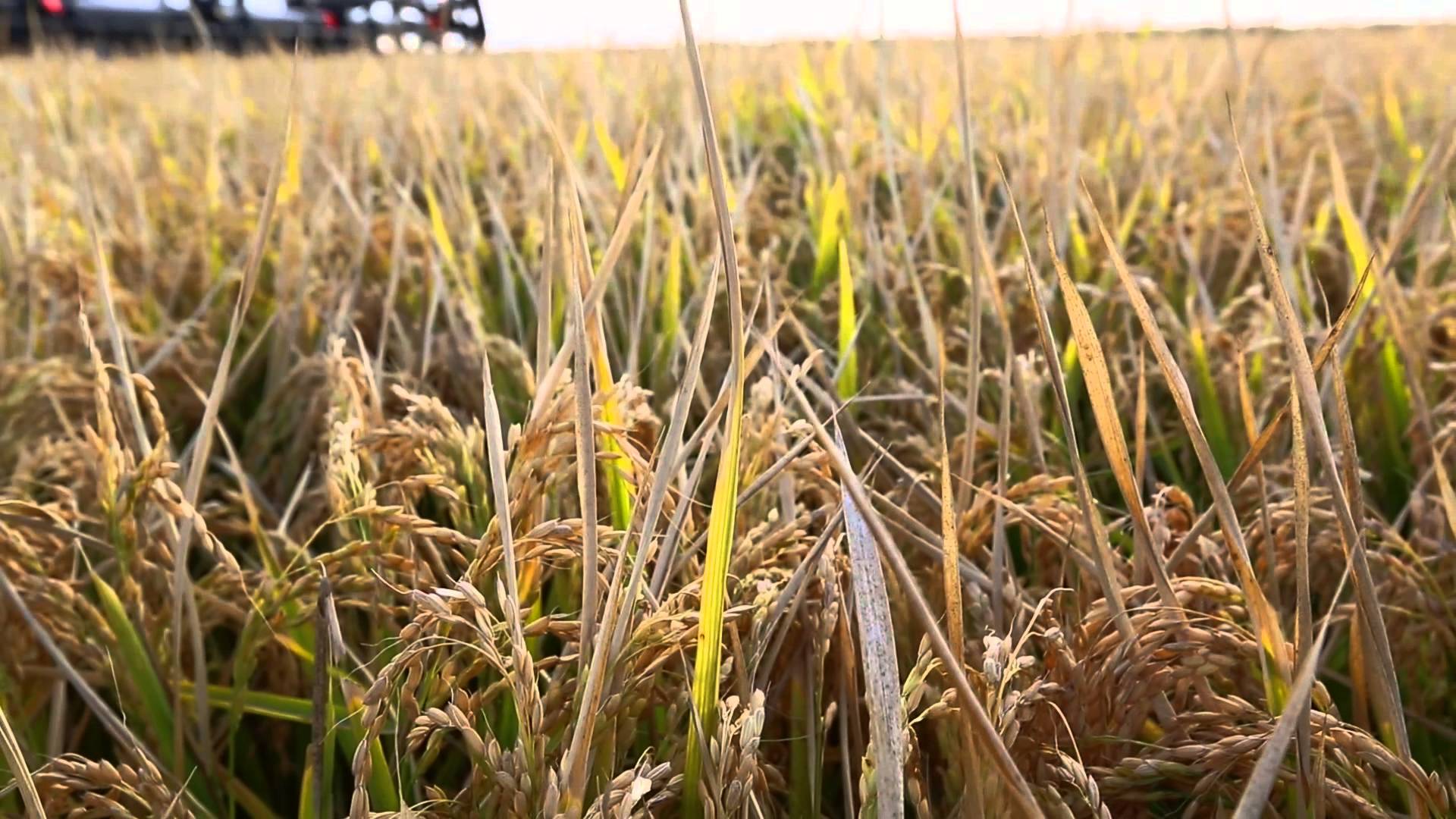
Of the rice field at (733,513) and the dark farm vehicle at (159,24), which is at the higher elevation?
the dark farm vehicle at (159,24)

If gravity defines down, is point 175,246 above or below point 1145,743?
above

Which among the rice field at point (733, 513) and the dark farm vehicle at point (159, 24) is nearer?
the rice field at point (733, 513)

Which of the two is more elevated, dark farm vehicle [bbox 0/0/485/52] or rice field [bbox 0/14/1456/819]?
dark farm vehicle [bbox 0/0/485/52]

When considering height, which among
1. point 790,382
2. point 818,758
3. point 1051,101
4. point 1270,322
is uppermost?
point 1051,101

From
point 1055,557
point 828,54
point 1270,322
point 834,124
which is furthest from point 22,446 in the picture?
point 828,54

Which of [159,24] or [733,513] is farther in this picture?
[159,24]

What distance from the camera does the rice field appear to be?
0.44 meters

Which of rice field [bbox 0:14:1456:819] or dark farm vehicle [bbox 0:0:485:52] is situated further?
dark farm vehicle [bbox 0:0:485:52]

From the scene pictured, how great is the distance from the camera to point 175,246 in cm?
144

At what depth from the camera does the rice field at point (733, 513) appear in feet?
1.44

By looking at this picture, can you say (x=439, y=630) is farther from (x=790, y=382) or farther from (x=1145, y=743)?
(x=1145, y=743)

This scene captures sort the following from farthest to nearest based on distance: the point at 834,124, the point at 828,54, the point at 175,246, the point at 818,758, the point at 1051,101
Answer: the point at 828,54, the point at 834,124, the point at 175,246, the point at 1051,101, the point at 818,758

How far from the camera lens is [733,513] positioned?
1.45 ft

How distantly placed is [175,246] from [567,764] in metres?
1.31
